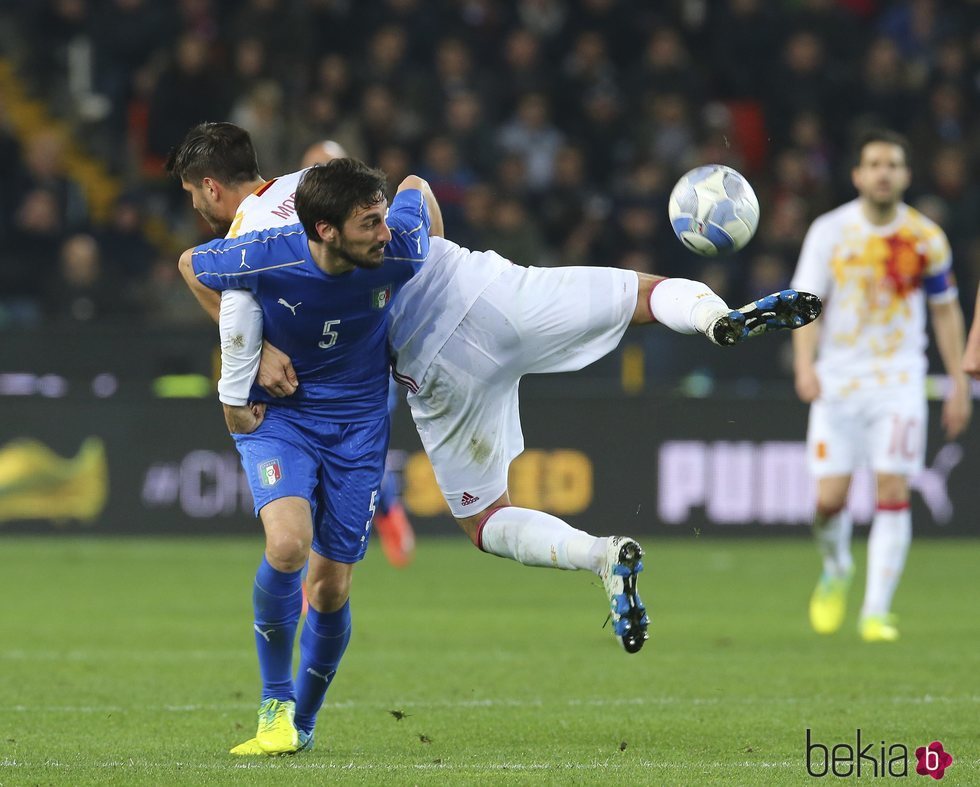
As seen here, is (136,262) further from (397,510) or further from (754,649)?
(754,649)

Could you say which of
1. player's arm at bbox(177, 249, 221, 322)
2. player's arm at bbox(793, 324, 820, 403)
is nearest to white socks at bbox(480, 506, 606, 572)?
player's arm at bbox(177, 249, 221, 322)

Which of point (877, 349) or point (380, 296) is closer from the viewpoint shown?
point (380, 296)

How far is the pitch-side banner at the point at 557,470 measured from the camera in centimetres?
1430

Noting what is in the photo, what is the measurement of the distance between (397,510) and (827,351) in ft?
11.8

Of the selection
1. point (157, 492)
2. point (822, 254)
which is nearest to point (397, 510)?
point (157, 492)

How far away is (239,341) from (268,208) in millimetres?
483

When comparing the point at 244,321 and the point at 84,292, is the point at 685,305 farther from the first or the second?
the point at 84,292

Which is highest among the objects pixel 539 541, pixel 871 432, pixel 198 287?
pixel 198 287

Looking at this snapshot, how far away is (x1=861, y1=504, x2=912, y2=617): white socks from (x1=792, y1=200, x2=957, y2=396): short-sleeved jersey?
2.41ft

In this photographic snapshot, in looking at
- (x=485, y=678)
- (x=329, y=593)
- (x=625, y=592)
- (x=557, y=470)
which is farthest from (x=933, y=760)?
(x=557, y=470)

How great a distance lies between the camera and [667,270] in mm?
16438

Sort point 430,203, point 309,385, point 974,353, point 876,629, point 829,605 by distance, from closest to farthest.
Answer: point 309,385, point 430,203, point 974,353, point 876,629, point 829,605

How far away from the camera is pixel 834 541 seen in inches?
395

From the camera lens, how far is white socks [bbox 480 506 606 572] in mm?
5875
